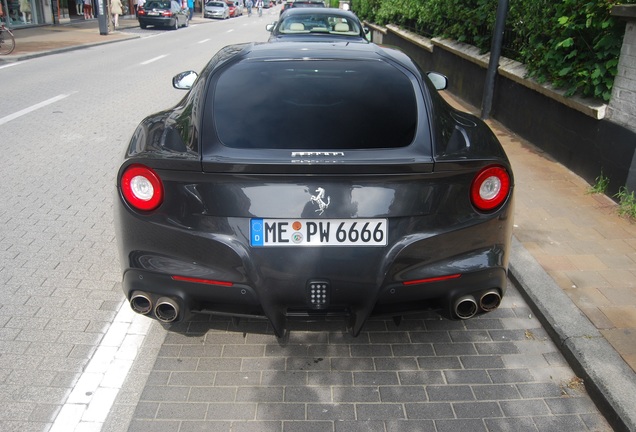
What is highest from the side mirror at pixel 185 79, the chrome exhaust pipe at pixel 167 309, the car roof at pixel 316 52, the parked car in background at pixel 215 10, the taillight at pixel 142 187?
the car roof at pixel 316 52

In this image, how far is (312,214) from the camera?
2.73 meters

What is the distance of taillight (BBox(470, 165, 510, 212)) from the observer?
2.91m

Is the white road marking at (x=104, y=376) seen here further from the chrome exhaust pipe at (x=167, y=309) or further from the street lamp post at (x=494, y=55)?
the street lamp post at (x=494, y=55)

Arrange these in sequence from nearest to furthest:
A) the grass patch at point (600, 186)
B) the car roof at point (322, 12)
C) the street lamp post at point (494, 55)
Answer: the grass patch at point (600, 186)
the street lamp post at point (494, 55)
the car roof at point (322, 12)

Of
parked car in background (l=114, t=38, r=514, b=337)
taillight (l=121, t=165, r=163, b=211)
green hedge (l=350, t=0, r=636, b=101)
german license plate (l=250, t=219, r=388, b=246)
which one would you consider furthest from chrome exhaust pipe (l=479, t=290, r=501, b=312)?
green hedge (l=350, t=0, r=636, b=101)

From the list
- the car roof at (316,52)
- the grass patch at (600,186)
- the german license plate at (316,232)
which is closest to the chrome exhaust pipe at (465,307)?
the german license plate at (316,232)

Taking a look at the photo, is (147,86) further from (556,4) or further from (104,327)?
(104,327)

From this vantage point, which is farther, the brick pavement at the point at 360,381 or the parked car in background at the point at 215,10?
the parked car in background at the point at 215,10

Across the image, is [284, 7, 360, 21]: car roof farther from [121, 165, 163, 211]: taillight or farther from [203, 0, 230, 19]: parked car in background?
[203, 0, 230, 19]: parked car in background

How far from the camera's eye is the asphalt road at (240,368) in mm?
2791

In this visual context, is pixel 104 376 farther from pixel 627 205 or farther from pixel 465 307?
pixel 627 205

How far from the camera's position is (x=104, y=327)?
3541 mm

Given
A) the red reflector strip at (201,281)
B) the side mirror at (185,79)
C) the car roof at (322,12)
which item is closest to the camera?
the red reflector strip at (201,281)

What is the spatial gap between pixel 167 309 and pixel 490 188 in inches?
68.5
